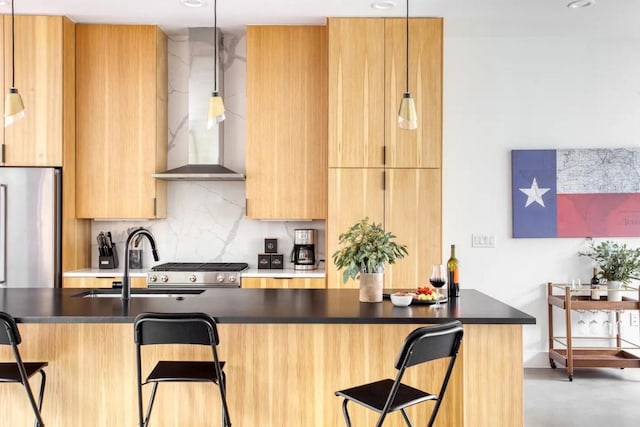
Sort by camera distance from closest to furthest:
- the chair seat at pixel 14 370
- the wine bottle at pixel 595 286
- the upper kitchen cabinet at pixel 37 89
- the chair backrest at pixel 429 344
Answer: the chair backrest at pixel 429 344 → the chair seat at pixel 14 370 → the upper kitchen cabinet at pixel 37 89 → the wine bottle at pixel 595 286

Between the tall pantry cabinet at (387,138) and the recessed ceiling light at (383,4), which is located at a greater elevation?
the recessed ceiling light at (383,4)

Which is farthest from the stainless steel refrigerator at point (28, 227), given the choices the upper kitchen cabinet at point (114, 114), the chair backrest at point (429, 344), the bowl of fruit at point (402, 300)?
the chair backrest at point (429, 344)

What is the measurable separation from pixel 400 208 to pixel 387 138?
0.55 metres

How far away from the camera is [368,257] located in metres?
2.64

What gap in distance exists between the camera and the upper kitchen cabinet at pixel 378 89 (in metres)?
4.20

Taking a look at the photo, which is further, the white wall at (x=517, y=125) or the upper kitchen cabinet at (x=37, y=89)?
the white wall at (x=517, y=125)

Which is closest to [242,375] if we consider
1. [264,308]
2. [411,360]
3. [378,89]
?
[264,308]

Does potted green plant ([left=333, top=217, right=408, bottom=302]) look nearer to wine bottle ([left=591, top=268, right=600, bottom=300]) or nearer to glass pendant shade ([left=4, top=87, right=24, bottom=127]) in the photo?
glass pendant shade ([left=4, top=87, right=24, bottom=127])

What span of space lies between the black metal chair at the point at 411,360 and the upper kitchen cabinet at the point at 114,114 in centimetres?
291

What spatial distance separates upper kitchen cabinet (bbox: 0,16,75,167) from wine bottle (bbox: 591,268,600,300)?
14.4 ft

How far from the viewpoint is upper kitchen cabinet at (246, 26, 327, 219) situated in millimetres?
4449

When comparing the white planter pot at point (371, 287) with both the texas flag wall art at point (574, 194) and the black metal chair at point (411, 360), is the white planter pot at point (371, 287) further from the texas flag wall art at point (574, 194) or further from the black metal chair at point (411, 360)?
the texas flag wall art at point (574, 194)

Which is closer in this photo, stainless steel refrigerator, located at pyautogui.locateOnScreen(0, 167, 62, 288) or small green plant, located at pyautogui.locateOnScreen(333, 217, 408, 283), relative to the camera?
small green plant, located at pyautogui.locateOnScreen(333, 217, 408, 283)

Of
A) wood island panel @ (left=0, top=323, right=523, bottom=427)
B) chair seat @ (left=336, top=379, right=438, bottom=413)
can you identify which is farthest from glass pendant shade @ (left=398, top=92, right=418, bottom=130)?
chair seat @ (left=336, top=379, right=438, bottom=413)
